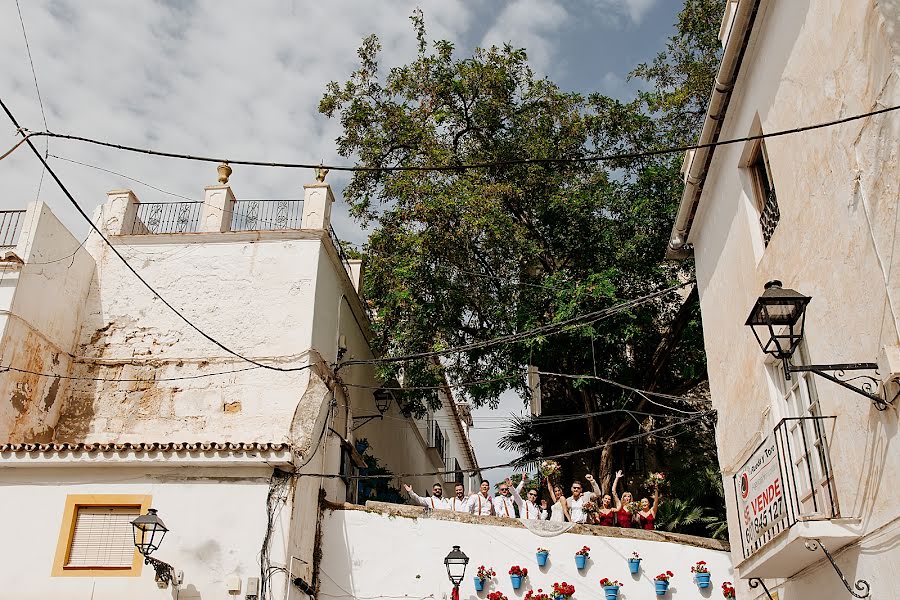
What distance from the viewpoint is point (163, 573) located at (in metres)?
11.4

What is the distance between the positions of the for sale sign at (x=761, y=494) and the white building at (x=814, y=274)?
0.03 meters

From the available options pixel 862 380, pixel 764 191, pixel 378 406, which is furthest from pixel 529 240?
pixel 862 380

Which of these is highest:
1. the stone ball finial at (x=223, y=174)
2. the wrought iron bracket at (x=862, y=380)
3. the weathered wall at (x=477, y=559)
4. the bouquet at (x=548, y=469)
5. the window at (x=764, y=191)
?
the stone ball finial at (x=223, y=174)

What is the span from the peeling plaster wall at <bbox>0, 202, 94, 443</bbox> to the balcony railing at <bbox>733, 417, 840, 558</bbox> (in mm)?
11179

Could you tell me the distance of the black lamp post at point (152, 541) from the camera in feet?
36.0

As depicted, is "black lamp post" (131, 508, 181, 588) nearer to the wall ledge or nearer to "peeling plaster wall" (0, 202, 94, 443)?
the wall ledge

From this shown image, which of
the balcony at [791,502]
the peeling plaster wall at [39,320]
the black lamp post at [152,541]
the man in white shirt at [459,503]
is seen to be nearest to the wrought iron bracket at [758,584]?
the balcony at [791,502]

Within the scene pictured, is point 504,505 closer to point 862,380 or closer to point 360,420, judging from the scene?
point 360,420

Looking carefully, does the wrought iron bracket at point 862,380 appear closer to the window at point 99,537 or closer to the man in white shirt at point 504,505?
the man in white shirt at point 504,505

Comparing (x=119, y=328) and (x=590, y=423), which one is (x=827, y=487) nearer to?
(x=590, y=423)

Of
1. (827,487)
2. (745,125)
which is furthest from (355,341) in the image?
(827,487)

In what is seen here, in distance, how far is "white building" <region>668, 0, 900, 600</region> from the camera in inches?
224

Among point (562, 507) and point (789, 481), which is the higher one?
point (562, 507)

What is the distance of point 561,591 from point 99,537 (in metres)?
6.88
